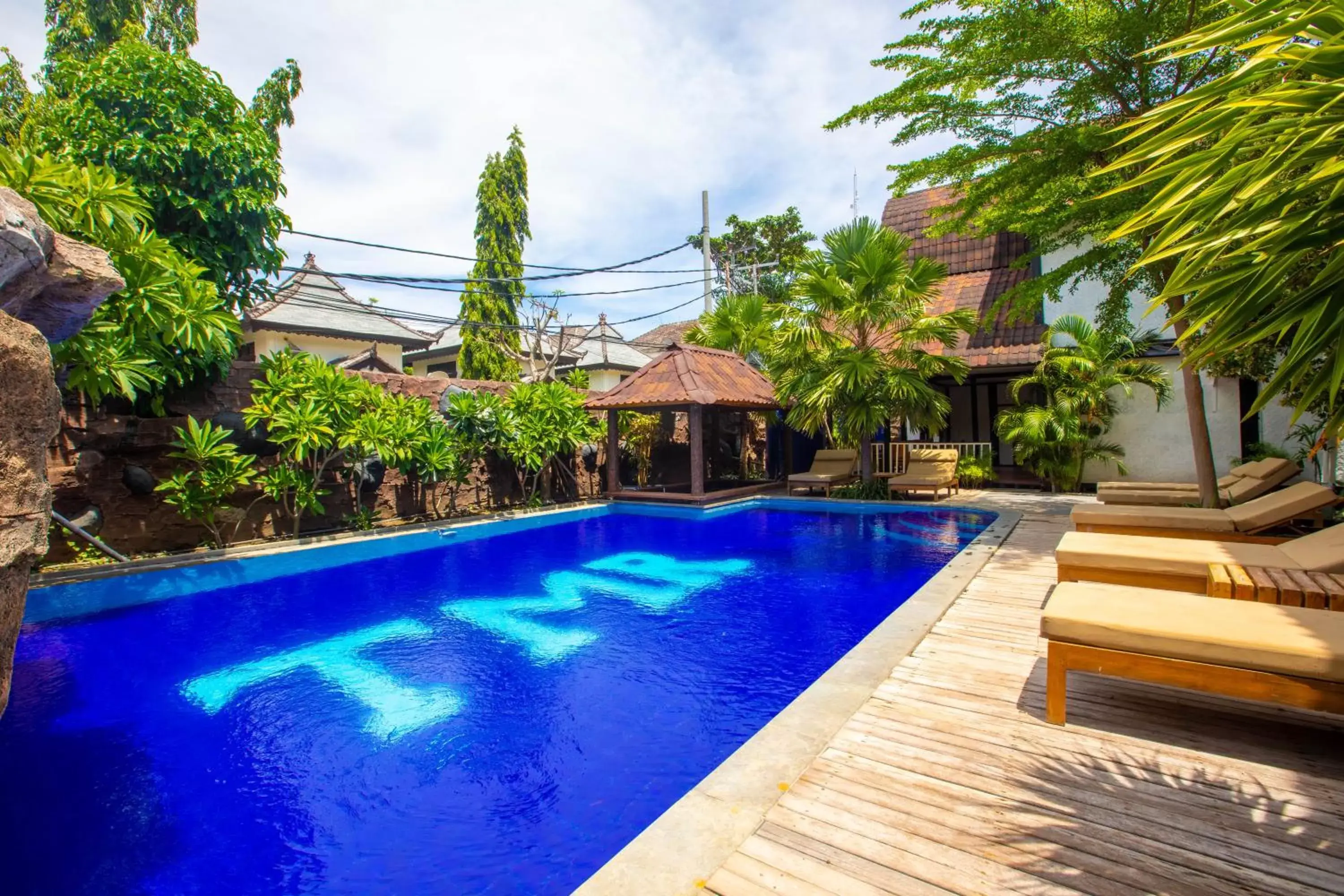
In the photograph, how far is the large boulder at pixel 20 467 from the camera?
237cm

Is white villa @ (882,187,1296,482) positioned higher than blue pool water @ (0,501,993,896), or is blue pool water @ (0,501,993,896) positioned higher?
white villa @ (882,187,1296,482)

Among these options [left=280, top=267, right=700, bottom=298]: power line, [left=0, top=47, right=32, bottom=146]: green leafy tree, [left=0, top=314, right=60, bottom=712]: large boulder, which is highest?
[left=0, top=47, right=32, bottom=146]: green leafy tree

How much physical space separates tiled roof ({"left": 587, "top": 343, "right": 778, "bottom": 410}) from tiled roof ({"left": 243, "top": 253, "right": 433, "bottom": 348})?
11.4 metres

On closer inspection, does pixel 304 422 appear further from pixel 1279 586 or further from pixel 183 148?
pixel 1279 586

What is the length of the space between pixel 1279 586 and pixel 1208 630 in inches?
39.2

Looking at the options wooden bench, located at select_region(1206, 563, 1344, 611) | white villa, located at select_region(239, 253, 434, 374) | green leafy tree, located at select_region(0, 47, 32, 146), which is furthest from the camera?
white villa, located at select_region(239, 253, 434, 374)

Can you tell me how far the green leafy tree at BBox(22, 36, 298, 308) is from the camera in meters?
8.73

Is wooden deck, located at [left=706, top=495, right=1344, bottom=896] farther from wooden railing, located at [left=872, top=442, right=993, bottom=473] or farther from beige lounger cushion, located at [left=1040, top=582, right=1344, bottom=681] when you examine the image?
wooden railing, located at [left=872, top=442, right=993, bottom=473]

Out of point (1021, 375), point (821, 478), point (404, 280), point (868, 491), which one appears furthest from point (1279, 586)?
point (404, 280)

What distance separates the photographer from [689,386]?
14.1 m

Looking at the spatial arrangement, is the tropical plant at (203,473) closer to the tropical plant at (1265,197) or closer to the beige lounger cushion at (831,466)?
the tropical plant at (1265,197)

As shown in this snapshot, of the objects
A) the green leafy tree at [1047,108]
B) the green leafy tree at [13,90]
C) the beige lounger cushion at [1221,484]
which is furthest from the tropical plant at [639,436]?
the green leafy tree at [13,90]

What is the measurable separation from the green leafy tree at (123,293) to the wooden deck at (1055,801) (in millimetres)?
6347

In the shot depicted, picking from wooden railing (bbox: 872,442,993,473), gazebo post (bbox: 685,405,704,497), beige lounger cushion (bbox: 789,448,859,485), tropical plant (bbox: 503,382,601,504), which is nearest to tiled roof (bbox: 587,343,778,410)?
gazebo post (bbox: 685,405,704,497)
